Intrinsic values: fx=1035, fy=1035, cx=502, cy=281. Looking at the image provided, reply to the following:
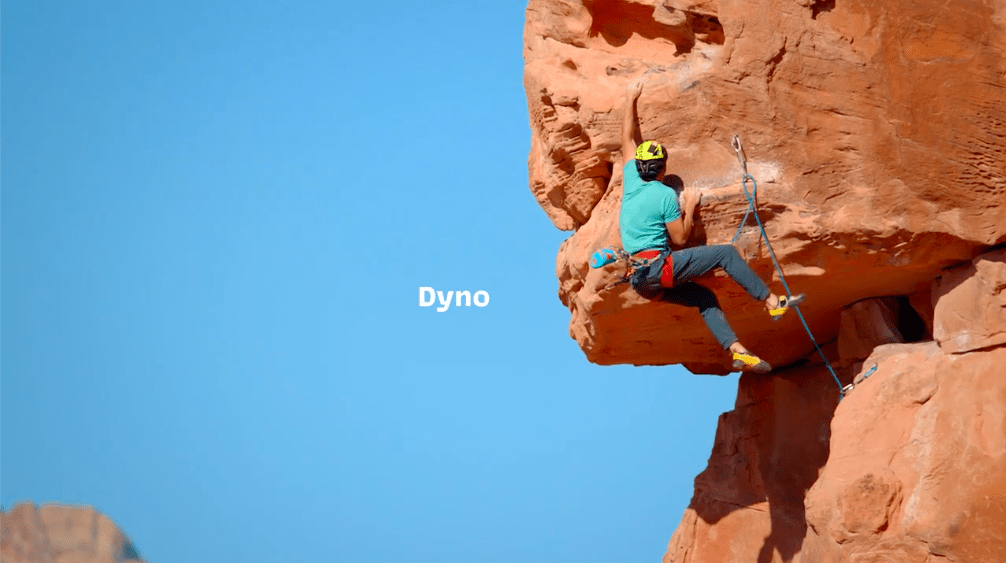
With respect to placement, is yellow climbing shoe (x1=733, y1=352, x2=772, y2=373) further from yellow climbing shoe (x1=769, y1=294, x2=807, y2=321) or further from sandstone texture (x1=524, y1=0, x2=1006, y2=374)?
sandstone texture (x1=524, y1=0, x2=1006, y2=374)

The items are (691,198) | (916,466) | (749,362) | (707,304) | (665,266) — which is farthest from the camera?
(707,304)

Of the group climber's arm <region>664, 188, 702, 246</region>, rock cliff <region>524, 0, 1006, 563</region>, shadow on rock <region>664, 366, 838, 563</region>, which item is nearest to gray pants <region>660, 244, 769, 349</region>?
climber's arm <region>664, 188, 702, 246</region>

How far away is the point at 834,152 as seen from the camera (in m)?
7.50

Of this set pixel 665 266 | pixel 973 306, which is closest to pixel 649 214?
pixel 665 266

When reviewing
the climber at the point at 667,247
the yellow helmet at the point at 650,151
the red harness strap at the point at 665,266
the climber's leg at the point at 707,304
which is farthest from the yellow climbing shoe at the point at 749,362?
the yellow helmet at the point at 650,151

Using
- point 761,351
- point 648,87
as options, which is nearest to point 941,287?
point 761,351

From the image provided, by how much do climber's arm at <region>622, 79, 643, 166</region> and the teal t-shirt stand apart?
0.95ft

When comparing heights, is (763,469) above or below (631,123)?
below

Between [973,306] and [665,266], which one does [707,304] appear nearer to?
[665,266]

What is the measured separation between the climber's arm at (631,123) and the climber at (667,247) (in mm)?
18

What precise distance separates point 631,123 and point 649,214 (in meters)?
0.75

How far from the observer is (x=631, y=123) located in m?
7.71

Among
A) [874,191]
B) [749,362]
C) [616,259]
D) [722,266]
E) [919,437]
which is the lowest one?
[919,437]

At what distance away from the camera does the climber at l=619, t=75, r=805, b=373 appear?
7410 mm
